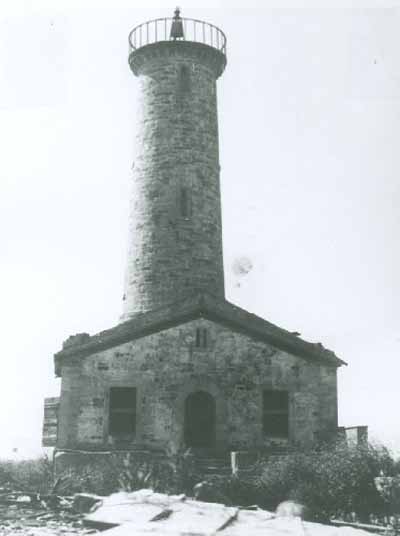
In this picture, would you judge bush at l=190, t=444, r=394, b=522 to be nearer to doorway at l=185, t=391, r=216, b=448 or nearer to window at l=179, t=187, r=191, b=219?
doorway at l=185, t=391, r=216, b=448

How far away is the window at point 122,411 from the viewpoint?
20391 millimetres

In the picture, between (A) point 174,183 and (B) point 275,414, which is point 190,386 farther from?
→ (A) point 174,183

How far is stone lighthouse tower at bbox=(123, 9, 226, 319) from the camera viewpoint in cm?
2422

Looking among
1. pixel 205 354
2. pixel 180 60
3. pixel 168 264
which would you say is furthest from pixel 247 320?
pixel 180 60

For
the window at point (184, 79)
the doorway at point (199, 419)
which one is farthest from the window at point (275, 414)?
the window at point (184, 79)

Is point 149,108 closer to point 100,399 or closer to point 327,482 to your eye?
point 100,399

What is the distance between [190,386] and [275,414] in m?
2.59

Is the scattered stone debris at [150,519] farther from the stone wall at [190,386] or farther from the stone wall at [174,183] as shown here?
the stone wall at [174,183]

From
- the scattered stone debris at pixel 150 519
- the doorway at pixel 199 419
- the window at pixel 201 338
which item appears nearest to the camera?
the scattered stone debris at pixel 150 519

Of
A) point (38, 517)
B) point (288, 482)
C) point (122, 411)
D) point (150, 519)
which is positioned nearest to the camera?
point (150, 519)

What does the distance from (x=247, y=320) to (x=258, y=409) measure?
2.55 meters

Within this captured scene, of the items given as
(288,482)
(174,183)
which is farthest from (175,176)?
(288,482)

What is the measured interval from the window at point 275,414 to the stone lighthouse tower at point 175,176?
4.58m

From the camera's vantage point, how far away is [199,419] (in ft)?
68.5
